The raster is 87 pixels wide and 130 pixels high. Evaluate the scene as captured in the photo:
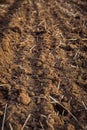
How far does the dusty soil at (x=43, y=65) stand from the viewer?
1.84 meters

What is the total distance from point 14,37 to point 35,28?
29 cm

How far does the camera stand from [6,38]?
243 centimetres

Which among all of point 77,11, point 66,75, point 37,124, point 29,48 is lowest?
point 37,124

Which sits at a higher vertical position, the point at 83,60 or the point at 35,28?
the point at 35,28

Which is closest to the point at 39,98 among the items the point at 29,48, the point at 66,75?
the point at 66,75

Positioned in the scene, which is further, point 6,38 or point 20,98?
point 6,38

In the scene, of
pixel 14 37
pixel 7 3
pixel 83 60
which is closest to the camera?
pixel 83 60

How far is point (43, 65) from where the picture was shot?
224 centimetres

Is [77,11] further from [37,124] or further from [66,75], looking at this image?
[37,124]

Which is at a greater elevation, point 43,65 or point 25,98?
point 43,65

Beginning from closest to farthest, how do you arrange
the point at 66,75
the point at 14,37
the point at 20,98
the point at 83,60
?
the point at 20,98 < the point at 66,75 < the point at 83,60 < the point at 14,37

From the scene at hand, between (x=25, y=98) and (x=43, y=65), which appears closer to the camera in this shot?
(x=25, y=98)

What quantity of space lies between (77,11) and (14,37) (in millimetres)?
968

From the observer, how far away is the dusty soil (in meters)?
1.84
